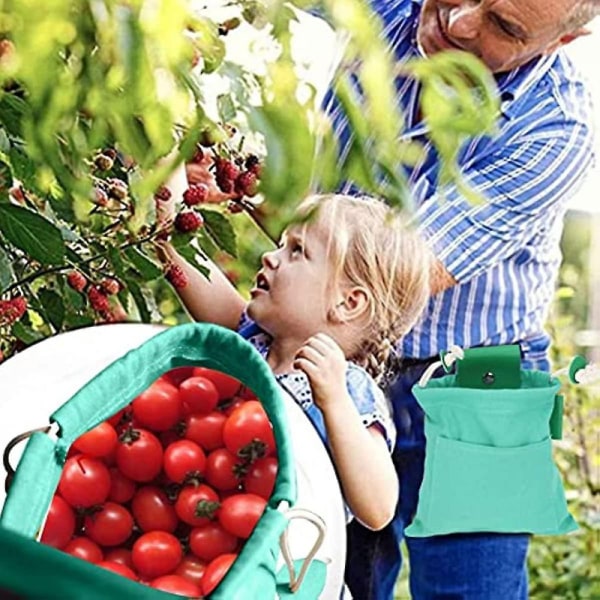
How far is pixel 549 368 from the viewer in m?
1.79

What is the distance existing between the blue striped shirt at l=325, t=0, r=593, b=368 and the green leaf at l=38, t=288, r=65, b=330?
43 centimetres

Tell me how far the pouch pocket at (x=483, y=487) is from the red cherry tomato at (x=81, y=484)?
450 mm

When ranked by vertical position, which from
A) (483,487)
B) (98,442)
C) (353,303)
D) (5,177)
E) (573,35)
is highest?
(573,35)

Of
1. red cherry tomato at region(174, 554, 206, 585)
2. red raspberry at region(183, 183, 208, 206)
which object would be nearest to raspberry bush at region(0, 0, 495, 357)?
red raspberry at region(183, 183, 208, 206)

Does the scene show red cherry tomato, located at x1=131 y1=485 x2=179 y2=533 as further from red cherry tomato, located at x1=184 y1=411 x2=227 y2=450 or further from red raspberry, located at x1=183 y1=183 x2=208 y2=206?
red raspberry, located at x1=183 y1=183 x2=208 y2=206

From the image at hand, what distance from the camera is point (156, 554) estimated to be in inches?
61.1

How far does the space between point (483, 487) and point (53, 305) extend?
63 centimetres

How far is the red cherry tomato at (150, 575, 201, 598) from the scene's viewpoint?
4.83 ft

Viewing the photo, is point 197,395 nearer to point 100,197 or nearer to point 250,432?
point 250,432

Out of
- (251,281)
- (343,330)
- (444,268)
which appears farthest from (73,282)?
(444,268)

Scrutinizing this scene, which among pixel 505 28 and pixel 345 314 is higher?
pixel 505 28

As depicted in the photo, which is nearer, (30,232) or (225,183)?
(30,232)

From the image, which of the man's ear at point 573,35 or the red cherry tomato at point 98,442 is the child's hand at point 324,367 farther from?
the man's ear at point 573,35

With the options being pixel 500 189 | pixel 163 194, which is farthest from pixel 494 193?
pixel 163 194
